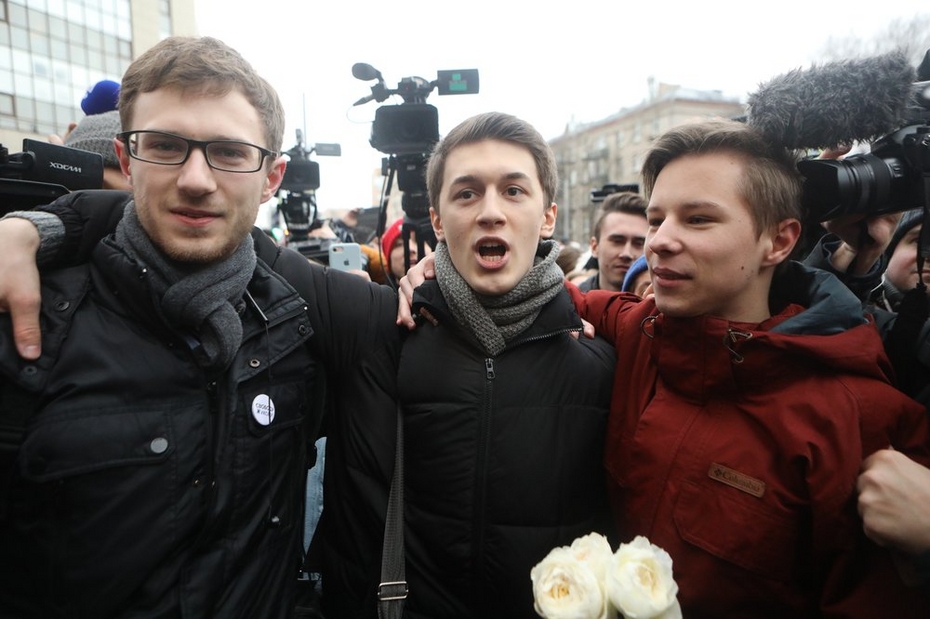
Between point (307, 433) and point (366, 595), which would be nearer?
point (366, 595)

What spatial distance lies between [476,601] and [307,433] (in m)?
0.77

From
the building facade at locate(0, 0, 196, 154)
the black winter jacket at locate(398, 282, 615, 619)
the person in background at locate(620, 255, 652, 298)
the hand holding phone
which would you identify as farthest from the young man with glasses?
the building facade at locate(0, 0, 196, 154)

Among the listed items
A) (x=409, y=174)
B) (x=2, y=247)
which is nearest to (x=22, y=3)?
(x=409, y=174)

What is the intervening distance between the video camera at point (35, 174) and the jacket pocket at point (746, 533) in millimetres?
2265

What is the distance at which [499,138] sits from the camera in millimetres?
2068

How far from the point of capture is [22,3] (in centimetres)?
2291

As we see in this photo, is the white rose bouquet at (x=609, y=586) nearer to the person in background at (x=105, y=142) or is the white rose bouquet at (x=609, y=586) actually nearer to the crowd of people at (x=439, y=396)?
→ the crowd of people at (x=439, y=396)

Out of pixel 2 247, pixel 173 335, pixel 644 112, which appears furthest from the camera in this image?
pixel 644 112

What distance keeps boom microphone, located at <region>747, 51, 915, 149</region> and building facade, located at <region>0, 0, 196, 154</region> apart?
27.4 meters

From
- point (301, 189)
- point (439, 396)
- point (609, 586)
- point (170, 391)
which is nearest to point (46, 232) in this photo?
point (170, 391)

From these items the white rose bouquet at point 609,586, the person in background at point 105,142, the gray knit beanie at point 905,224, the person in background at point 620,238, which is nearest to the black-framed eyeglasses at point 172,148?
the person in background at point 105,142

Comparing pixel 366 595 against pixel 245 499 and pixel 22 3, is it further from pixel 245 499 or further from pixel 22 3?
pixel 22 3

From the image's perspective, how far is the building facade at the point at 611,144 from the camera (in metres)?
40.5

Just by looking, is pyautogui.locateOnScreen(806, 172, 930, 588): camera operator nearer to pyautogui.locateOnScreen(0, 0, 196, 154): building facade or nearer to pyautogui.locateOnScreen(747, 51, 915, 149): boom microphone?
pyautogui.locateOnScreen(747, 51, 915, 149): boom microphone
